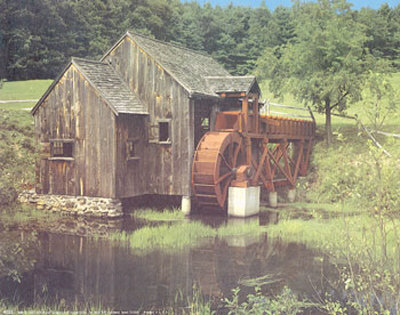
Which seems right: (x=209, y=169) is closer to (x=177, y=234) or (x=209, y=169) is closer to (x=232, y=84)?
(x=232, y=84)

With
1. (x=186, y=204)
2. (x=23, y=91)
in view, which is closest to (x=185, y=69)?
(x=186, y=204)

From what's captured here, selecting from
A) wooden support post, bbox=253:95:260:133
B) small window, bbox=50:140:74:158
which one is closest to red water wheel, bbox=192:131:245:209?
wooden support post, bbox=253:95:260:133

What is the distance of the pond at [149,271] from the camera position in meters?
9.69

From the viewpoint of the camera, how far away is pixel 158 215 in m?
19.2

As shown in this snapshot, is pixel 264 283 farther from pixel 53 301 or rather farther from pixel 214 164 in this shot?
pixel 214 164

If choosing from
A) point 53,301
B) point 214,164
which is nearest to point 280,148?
point 214,164

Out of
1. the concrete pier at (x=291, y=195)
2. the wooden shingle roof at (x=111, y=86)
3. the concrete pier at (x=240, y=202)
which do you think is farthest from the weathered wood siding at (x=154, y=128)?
the concrete pier at (x=291, y=195)

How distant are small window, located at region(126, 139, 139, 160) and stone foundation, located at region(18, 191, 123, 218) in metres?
1.94

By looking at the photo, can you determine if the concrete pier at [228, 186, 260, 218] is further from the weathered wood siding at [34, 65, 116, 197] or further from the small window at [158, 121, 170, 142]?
the weathered wood siding at [34, 65, 116, 197]

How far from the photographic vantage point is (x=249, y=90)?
68.8ft

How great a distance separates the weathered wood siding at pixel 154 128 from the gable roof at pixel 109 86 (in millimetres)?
405

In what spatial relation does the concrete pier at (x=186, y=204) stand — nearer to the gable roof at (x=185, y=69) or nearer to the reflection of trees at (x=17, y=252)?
the gable roof at (x=185, y=69)

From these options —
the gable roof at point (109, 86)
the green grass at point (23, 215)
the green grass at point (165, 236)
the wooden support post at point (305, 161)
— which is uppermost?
the gable roof at point (109, 86)

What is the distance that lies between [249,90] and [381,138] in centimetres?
1338
